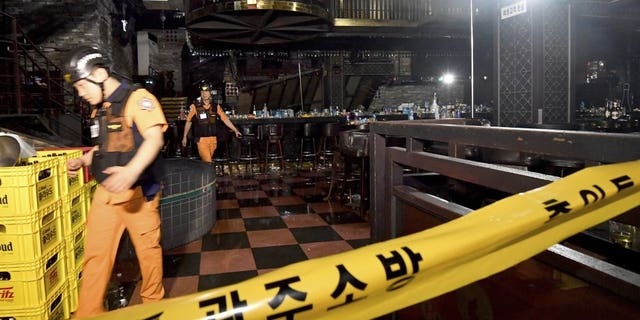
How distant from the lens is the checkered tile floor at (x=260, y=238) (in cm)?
337

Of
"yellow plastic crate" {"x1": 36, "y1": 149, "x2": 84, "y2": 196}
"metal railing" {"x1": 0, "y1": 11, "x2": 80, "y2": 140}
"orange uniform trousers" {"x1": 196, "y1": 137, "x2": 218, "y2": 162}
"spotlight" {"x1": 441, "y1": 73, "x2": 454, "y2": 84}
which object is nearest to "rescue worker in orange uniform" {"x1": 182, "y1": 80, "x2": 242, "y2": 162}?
"orange uniform trousers" {"x1": 196, "y1": 137, "x2": 218, "y2": 162}

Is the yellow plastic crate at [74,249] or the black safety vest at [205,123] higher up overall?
the black safety vest at [205,123]

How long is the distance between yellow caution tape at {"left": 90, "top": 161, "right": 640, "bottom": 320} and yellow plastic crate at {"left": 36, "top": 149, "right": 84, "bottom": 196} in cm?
197

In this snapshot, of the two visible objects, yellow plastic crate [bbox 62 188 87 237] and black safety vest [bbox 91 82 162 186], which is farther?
yellow plastic crate [bbox 62 188 87 237]

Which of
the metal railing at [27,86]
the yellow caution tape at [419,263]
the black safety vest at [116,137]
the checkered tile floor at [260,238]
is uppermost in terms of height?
the metal railing at [27,86]

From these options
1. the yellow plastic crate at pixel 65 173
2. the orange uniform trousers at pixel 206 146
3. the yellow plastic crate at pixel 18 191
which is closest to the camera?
Answer: the yellow plastic crate at pixel 18 191

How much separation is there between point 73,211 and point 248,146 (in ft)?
20.8

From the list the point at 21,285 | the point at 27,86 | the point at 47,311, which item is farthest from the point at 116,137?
the point at 27,86

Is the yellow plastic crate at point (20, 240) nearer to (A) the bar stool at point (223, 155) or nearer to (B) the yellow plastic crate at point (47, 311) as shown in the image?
(B) the yellow plastic crate at point (47, 311)

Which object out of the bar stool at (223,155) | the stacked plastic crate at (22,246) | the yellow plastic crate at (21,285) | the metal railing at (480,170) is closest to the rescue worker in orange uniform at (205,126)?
the bar stool at (223,155)

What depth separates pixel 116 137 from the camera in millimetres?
2393

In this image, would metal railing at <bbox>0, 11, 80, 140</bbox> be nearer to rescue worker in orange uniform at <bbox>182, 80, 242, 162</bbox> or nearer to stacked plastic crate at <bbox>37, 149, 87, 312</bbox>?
rescue worker in orange uniform at <bbox>182, 80, 242, 162</bbox>

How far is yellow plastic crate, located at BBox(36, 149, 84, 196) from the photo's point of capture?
2.58 m

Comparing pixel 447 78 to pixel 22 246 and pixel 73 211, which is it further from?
pixel 22 246
